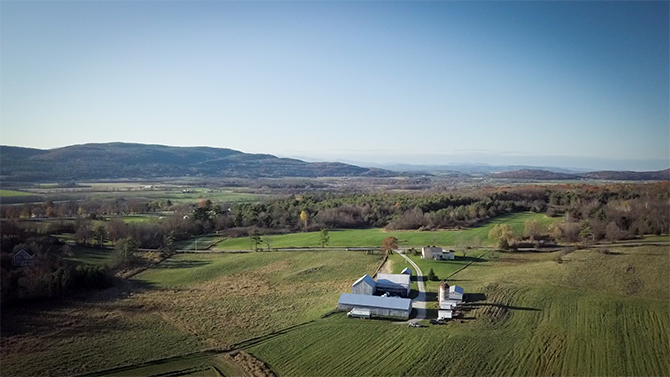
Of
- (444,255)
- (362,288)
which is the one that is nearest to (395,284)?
(362,288)

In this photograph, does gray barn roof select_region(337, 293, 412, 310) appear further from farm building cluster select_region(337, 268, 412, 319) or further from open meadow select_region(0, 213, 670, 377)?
open meadow select_region(0, 213, 670, 377)

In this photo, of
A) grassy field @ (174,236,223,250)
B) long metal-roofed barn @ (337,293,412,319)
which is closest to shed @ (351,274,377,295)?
long metal-roofed barn @ (337,293,412,319)

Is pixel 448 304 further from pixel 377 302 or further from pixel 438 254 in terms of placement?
pixel 438 254

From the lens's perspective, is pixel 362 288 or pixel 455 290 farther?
pixel 362 288

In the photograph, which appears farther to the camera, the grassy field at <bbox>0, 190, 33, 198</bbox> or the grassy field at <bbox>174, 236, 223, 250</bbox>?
the grassy field at <bbox>0, 190, 33, 198</bbox>

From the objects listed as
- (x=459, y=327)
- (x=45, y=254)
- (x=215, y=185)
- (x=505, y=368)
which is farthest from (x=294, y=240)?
(x=215, y=185)

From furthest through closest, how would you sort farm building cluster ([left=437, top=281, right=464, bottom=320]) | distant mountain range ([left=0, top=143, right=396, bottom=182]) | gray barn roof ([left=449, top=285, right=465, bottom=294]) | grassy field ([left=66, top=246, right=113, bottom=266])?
distant mountain range ([left=0, top=143, right=396, bottom=182]), grassy field ([left=66, top=246, right=113, bottom=266]), gray barn roof ([left=449, top=285, right=465, bottom=294]), farm building cluster ([left=437, top=281, right=464, bottom=320])

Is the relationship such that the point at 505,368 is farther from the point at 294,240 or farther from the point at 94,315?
the point at 294,240
